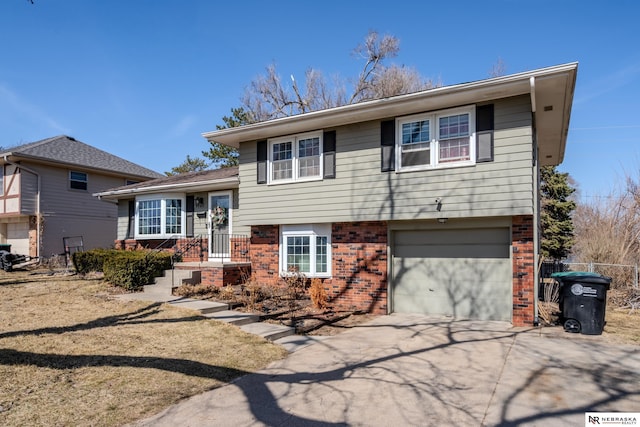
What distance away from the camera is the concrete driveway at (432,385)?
4.10 meters

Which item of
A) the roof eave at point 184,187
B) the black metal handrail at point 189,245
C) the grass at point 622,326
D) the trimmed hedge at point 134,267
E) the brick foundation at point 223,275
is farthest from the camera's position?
the black metal handrail at point 189,245

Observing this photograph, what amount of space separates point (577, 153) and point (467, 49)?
41.2ft

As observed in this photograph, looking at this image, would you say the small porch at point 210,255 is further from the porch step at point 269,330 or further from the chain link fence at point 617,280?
the chain link fence at point 617,280

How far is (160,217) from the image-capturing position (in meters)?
14.8

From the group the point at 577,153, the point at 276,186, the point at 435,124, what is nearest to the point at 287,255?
the point at 276,186

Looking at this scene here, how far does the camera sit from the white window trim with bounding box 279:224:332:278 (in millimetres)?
10516

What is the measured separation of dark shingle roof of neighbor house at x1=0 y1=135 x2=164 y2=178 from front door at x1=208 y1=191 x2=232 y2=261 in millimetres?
9855

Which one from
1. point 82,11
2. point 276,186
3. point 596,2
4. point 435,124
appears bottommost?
point 276,186

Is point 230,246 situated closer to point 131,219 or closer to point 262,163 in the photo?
point 262,163

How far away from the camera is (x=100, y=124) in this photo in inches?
687

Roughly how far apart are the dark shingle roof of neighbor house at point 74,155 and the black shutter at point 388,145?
1622cm

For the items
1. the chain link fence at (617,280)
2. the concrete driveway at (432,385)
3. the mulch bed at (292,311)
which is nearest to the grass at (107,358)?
the concrete driveway at (432,385)

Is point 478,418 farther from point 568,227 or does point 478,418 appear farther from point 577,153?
point 577,153

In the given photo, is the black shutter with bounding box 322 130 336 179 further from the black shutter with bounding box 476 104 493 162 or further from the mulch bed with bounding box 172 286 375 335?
the black shutter with bounding box 476 104 493 162
